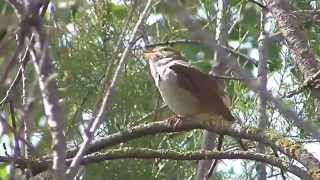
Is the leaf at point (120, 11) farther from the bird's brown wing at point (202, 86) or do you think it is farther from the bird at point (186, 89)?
the bird's brown wing at point (202, 86)

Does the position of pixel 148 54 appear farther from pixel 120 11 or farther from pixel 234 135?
pixel 234 135

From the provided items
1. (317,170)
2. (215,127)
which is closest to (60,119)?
(317,170)

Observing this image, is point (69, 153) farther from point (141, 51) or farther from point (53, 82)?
point (141, 51)

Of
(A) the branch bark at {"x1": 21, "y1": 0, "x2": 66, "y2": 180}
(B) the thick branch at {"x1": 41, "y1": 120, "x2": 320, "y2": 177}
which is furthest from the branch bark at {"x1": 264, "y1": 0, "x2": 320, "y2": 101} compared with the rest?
(A) the branch bark at {"x1": 21, "y1": 0, "x2": 66, "y2": 180}

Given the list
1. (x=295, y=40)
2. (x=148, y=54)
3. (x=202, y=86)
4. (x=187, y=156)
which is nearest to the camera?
(x=187, y=156)

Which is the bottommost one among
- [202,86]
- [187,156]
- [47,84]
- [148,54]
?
[187,156]

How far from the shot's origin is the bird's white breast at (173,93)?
12.5ft

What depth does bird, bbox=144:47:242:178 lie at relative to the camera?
3776mm

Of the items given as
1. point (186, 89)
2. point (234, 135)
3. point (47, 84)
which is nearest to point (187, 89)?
point (186, 89)

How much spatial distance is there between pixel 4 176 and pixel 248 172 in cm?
126

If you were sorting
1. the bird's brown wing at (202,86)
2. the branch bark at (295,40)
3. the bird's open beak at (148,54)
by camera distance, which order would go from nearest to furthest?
the branch bark at (295,40) < the bird's brown wing at (202,86) < the bird's open beak at (148,54)

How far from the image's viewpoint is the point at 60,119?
1245 mm

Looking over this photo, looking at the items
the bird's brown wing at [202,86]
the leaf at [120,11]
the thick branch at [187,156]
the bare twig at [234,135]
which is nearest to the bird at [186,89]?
the bird's brown wing at [202,86]

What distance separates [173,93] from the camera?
151 inches
